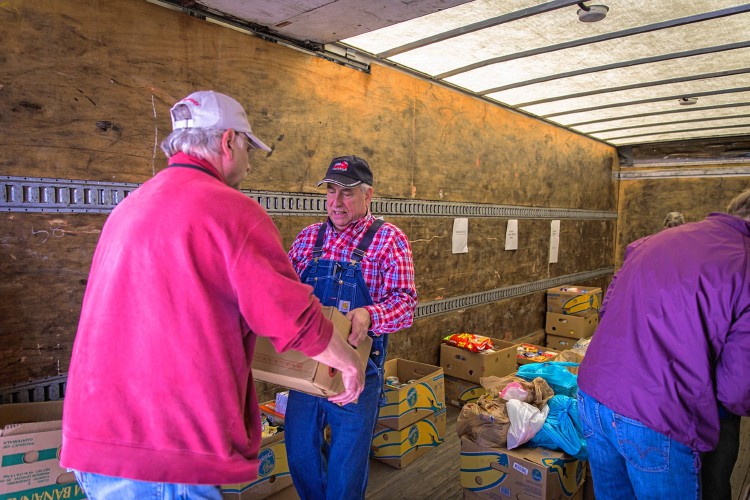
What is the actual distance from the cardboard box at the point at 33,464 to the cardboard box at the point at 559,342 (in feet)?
20.2

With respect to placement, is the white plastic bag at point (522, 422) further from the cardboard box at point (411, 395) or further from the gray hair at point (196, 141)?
the gray hair at point (196, 141)

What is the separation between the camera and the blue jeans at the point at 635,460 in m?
1.79

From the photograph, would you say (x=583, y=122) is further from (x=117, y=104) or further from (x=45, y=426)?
(x=45, y=426)

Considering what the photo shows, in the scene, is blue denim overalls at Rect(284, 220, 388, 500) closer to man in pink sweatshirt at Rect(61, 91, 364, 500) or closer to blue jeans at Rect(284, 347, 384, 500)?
blue jeans at Rect(284, 347, 384, 500)

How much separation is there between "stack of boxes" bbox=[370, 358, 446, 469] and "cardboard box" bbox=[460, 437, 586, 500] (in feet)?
2.03

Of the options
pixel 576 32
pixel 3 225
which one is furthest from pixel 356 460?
pixel 576 32

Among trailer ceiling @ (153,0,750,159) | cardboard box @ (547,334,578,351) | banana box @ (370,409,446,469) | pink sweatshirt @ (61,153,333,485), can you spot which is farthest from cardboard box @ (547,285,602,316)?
pink sweatshirt @ (61,153,333,485)

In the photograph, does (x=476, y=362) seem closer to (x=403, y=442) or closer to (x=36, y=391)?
(x=403, y=442)

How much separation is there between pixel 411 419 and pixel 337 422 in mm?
1667

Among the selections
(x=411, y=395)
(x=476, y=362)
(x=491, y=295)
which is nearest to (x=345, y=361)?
(x=411, y=395)

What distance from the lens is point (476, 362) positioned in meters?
4.60

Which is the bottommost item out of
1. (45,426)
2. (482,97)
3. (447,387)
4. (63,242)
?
(447,387)

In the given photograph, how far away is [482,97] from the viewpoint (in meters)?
5.29

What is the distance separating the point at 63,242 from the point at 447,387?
3.74 metres
